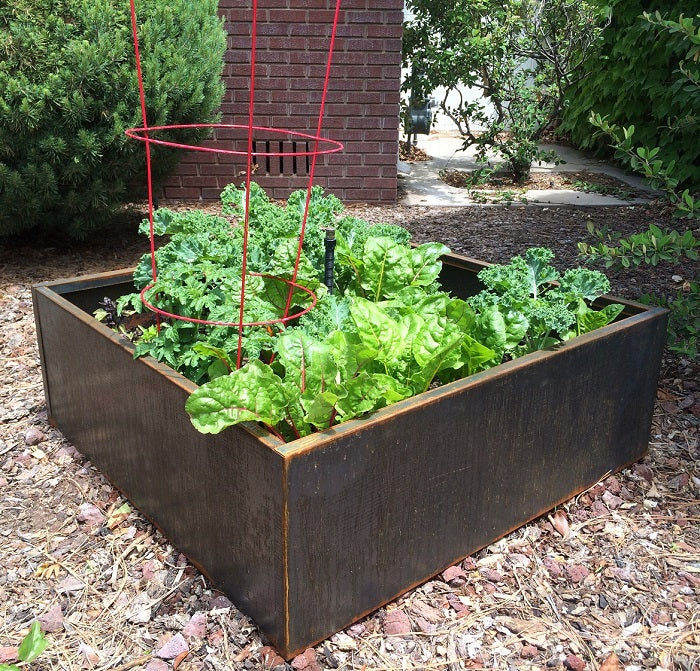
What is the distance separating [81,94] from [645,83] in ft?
16.0

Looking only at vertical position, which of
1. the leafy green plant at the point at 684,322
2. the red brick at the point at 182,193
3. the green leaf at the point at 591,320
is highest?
the green leaf at the point at 591,320

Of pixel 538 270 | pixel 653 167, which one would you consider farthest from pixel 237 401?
pixel 653 167

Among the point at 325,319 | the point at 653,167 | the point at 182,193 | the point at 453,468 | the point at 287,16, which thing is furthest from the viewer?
the point at 182,193

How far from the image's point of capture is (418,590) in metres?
1.99

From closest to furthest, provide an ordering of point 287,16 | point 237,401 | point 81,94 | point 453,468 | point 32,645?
1. point 32,645
2. point 237,401
3. point 453,468
4. point 81,94
5. point 287,16

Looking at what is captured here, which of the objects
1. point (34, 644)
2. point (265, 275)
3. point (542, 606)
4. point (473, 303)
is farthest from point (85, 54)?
point (542, 606)

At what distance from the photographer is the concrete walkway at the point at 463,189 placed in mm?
6074

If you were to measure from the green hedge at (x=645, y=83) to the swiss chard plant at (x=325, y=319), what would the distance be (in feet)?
12.8

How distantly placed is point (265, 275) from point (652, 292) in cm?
253

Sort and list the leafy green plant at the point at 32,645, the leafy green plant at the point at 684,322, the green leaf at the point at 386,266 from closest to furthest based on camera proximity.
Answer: the leafy green plant at the point at 32,645 → the green leaf at the point at 386,266 → the leafy green plant at the point at 684,322

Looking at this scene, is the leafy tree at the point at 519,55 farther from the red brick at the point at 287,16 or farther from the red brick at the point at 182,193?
the red brick at the point at 182,193

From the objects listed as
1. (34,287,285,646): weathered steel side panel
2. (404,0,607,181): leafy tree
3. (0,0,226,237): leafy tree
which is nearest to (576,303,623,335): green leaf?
(34,287,285,646): weathered steel side panel

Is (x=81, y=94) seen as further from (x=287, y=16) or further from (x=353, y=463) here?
(x=353, y=463)

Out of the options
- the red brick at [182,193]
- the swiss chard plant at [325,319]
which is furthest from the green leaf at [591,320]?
the red brick at [182,193]
